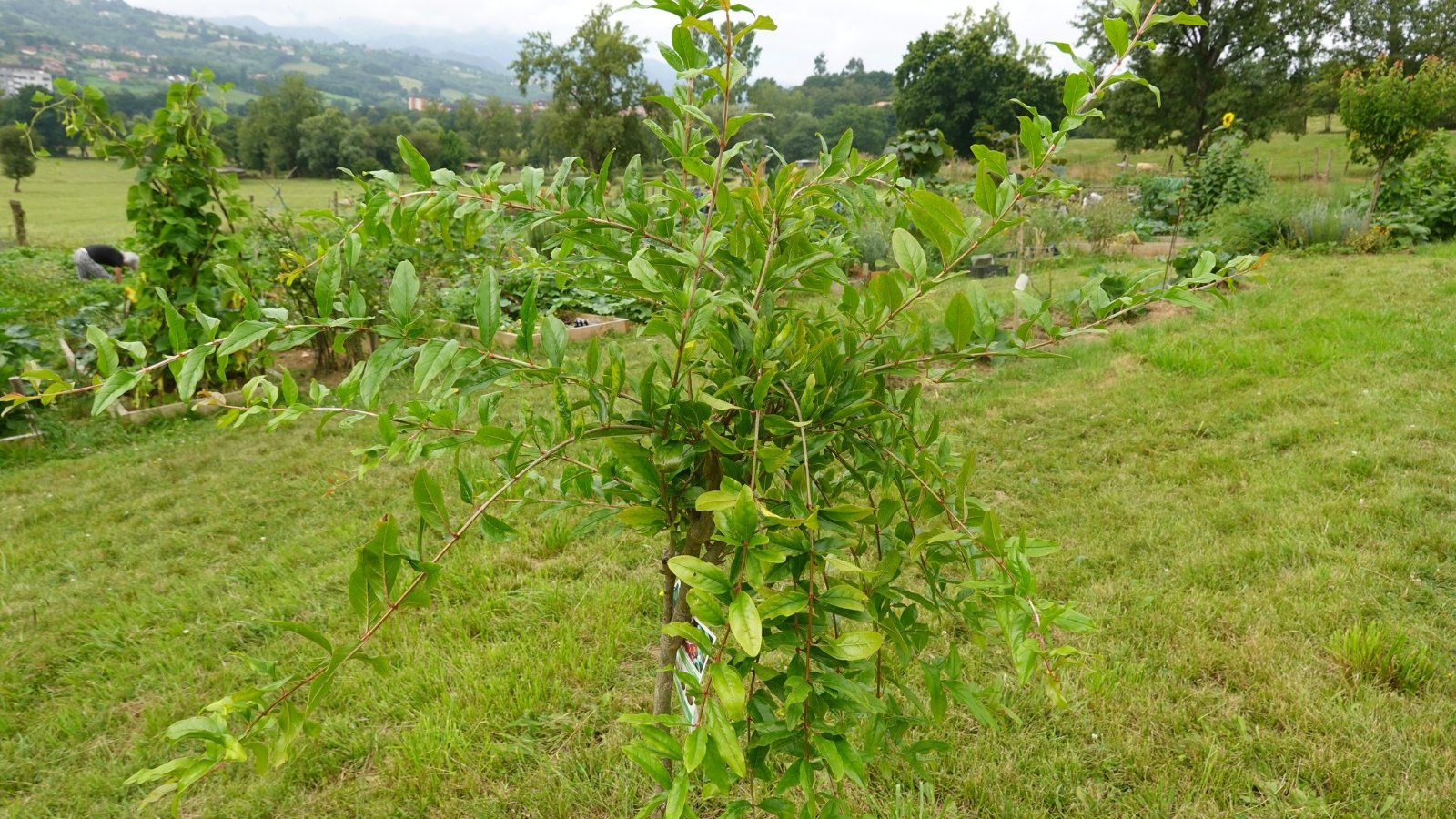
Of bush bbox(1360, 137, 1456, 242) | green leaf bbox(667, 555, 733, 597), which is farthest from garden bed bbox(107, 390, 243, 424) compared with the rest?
bush bbox(1360, 137, 1456, 242)

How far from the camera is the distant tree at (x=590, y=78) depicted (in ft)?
109

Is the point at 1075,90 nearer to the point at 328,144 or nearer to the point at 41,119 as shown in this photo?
the point at 328,144

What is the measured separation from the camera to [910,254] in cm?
107

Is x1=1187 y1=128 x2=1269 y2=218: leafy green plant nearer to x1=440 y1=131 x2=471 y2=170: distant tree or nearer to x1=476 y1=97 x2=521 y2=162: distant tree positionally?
x1=440 y1=131 x2=471 y2=170: distant tree

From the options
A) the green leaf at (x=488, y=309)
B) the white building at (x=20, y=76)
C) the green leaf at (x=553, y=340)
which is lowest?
the green leaf at (x=553, y=340)

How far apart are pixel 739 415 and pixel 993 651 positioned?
1990 millimetres

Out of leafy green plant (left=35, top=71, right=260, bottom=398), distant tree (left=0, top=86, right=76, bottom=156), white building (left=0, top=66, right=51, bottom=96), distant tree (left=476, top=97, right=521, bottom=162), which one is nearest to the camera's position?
leafy green plant (left=35, top=71, right=260, bottom=398)

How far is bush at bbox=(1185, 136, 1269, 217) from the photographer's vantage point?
38.5 feet

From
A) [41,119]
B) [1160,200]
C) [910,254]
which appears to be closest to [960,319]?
[910,254]

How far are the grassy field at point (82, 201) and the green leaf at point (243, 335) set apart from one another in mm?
7142

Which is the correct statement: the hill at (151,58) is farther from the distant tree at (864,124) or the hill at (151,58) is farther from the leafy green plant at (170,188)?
the leafy green plant at (170,188)

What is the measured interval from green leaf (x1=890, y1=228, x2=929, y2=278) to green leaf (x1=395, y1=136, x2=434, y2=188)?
74 cm

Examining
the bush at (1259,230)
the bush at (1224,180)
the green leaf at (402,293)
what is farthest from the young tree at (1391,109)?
the green leaf at (402,293)

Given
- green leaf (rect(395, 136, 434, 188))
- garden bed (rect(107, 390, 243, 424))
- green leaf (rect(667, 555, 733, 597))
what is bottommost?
garden bed (rect(107, 390, 243, 424))
